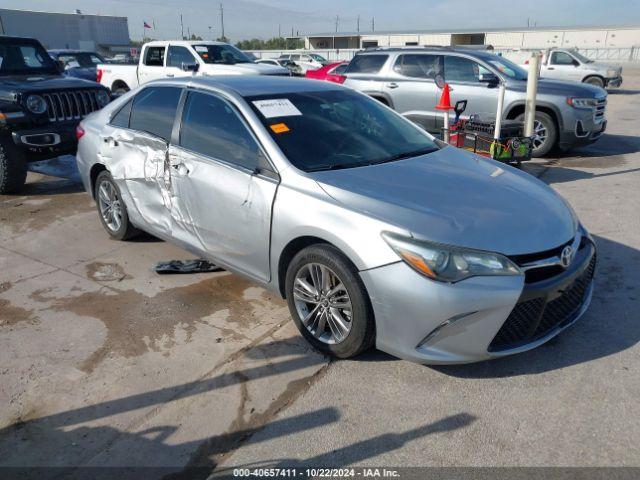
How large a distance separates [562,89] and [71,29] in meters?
63.1

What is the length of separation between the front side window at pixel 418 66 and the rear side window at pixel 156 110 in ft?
19.9

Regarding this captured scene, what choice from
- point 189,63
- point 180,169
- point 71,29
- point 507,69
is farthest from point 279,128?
point 71,29

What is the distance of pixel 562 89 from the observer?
8492 millimetres

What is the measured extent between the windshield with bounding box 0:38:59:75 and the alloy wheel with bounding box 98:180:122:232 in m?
4.24

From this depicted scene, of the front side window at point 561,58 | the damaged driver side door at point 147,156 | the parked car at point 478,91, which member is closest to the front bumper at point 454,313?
the damaged driver side door at point 147,156

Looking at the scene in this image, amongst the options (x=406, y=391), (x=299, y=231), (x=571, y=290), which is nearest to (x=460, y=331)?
(x=406, y=391)

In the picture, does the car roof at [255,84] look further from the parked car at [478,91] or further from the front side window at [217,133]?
the parked car at [478,91]

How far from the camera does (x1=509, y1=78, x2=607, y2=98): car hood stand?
332 inches

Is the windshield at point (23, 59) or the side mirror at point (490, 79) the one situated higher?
the windshield at point (23, 59)

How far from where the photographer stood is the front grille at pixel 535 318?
2803 millimetres

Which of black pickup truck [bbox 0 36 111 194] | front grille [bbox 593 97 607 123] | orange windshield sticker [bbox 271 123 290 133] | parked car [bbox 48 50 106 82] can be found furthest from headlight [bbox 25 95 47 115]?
parked car [bbox 48 50 106 82]

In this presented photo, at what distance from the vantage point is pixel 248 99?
3793 mm

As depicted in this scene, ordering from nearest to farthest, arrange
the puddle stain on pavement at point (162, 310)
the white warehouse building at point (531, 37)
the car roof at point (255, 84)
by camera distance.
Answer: the puddle stain on pavement at point (162, 310) < the car roof at point (255, 84) < the white warehouse building at point (531, 37)

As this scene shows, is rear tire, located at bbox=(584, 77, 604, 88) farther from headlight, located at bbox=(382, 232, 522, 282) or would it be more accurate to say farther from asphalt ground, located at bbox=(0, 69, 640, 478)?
headlight, located at bbox=(382, 232, 522, 282)
